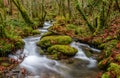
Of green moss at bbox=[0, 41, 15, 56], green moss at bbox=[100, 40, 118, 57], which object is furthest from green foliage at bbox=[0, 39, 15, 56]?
green moss at bbox=[100, 40, 118, 57]

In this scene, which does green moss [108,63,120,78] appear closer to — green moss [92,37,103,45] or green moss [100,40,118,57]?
green moss [100,40,118,57]

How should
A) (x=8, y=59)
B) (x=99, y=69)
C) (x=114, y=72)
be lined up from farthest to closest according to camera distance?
(x=8, y=59)
(x=99, y=69)
(x=114, y=72)

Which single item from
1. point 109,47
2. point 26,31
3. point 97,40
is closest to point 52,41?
point 97,40

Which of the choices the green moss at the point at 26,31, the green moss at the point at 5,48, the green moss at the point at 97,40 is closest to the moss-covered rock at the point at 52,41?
the green moss at the point at 97,40

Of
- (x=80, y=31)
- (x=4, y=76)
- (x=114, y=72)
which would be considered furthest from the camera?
(x=80, y=31)

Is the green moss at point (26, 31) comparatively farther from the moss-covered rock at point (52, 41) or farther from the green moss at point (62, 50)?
the green moss at point (62, 50)

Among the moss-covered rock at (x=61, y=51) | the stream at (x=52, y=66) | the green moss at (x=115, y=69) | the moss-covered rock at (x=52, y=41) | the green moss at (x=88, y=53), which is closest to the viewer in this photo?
the green moss at (x=115, y=69)

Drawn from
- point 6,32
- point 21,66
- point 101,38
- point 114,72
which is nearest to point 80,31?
point 101,38

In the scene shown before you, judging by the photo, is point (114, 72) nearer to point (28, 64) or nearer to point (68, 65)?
point (68, 65)

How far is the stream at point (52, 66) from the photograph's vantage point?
446 inches

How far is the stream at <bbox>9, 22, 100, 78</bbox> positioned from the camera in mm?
11336

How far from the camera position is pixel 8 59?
1326cm

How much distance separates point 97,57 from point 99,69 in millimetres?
2031

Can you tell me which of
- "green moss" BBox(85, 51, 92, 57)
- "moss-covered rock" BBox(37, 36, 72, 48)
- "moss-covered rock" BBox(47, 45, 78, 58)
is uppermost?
"moss-covered rock" BBox(37, 36, 72, 48)
